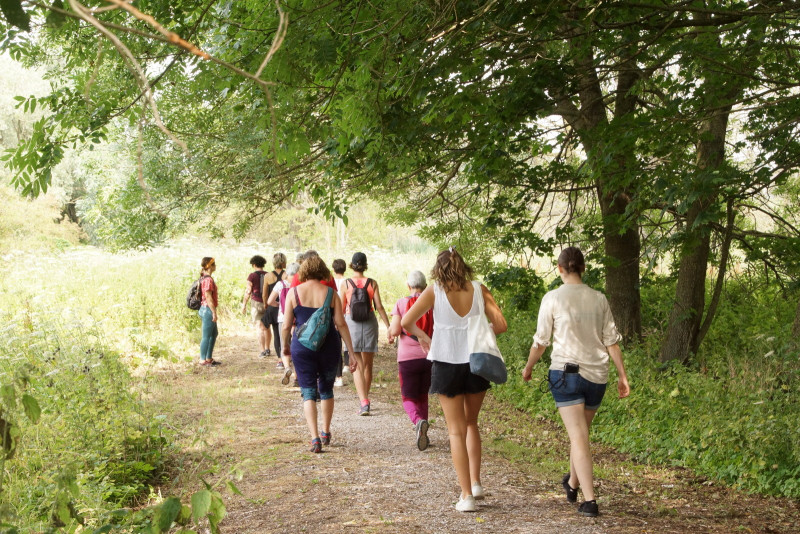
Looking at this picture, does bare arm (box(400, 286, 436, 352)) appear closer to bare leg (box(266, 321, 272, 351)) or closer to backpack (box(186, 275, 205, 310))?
backpack (box(186, 275, 205, 310))

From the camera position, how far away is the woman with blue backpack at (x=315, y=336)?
7320mm

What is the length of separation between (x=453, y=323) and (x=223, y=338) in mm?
12079

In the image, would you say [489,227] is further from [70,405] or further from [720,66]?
[70,405]

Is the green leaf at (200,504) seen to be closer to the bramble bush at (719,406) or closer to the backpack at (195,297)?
the bramble bush at (719,406)

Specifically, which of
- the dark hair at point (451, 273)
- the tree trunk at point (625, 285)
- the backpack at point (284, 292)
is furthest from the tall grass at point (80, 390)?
the tree trunk at point (625, 285)

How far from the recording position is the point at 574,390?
5.43 m

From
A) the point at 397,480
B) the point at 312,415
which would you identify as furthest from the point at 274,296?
the point at 397,480

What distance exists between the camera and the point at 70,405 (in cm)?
625

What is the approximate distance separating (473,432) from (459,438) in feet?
0.94

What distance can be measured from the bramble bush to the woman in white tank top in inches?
112

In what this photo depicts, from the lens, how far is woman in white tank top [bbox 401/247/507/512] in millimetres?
5562

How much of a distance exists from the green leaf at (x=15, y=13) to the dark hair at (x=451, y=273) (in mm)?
3909

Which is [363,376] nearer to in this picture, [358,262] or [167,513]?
[358,262]

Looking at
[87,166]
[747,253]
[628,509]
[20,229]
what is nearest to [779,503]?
[628,509]
